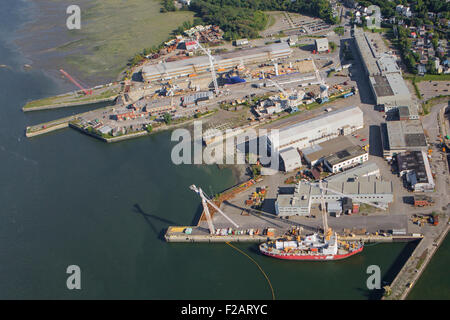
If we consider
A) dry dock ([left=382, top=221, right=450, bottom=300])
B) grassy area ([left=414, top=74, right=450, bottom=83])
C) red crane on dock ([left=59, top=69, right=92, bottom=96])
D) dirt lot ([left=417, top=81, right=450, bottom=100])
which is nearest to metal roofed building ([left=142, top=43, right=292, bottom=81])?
red crane on dock ([left=59, top=69, right=92, bottom=96])

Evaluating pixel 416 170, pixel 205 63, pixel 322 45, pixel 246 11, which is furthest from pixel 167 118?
pixel 246 11

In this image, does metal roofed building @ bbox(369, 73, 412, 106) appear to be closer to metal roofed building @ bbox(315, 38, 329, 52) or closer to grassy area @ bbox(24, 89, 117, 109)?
metal roofed building @ bbox(315, 38, 329, 52)

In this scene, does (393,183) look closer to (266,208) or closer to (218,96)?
(266,208)

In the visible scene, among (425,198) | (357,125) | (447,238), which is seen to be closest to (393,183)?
(425,198)

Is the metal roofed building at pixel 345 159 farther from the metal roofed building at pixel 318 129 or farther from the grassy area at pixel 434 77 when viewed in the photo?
the grassy area at pixel 434 77

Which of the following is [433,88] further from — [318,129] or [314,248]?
[314,248]
